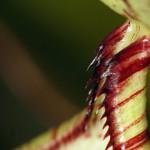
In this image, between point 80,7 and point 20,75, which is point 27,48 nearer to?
point 20,75

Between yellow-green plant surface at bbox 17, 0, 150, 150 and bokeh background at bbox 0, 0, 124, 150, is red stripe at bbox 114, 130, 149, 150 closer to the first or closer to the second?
yellow-green plant surface at bbox 17, 0, 150, 150

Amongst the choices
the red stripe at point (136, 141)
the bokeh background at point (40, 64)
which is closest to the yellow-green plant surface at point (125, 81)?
the red stripe at point (136, 141)

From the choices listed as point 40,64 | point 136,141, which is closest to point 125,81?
point 136,141

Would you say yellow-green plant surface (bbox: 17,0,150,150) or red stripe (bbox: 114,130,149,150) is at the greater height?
yellow-green plant surface (bbox: 17,0,150,150)

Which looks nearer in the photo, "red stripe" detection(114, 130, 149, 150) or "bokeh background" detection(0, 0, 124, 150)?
"red stripe" detection(114, 130, 149, 150)

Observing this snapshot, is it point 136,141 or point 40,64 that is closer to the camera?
point 136,141

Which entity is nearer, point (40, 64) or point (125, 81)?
point (125, 81)

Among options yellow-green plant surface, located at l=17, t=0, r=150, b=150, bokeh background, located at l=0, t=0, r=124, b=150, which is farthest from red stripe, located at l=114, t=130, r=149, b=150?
bokeh background, located at l=0, t=0, r=124, b=150

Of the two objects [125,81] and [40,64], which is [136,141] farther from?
[40,64]
